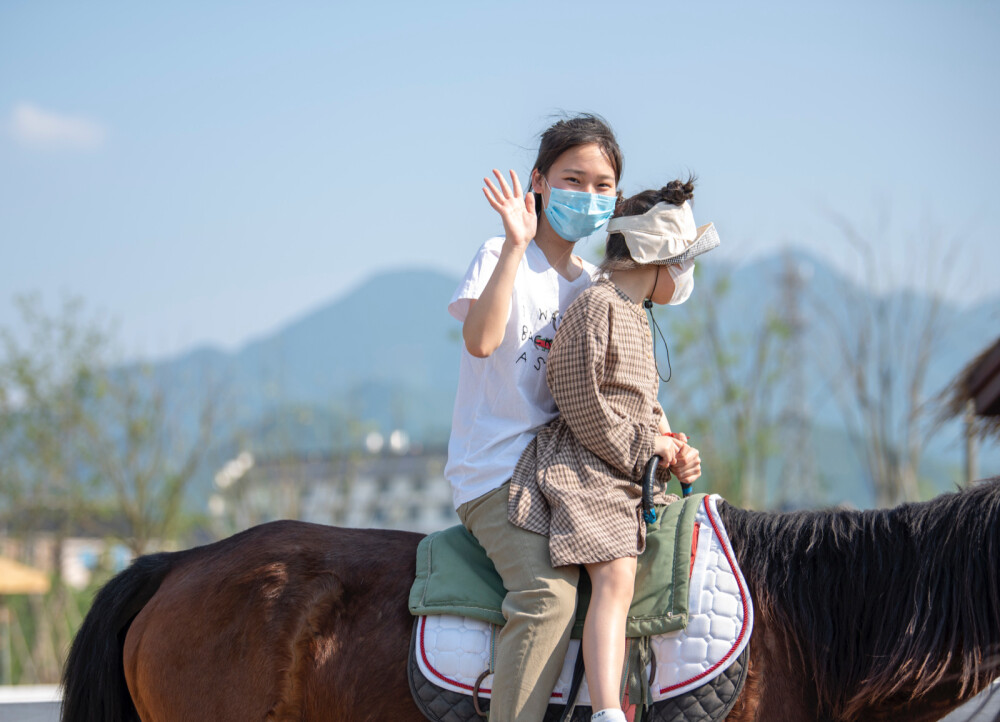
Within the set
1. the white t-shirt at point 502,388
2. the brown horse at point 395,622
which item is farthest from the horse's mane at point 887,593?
the white t-shirt at point 502,388

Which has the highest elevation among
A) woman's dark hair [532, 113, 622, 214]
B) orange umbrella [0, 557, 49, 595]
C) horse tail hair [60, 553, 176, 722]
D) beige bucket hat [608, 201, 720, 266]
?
woman's dark hair [532, 113, 622, 214]

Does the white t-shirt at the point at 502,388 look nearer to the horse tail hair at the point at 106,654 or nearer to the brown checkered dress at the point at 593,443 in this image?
the brown checkered dress at the point at 593,443

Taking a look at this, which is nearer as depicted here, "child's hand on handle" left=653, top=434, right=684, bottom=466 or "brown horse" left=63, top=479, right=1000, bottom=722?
"brown horse" left=63, top=479, right=1000, bottom=722

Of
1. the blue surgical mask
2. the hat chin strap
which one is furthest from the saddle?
the blue surgical mask

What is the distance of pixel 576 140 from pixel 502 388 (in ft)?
2.66

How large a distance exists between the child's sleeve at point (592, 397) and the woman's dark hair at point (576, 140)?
1.75ft

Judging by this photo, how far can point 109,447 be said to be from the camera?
659 inches

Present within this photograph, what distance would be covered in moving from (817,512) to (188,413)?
16.6 metres

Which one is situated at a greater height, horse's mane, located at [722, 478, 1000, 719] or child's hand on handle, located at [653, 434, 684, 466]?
child's hand on handle, located at [653, 434, 684, 466]

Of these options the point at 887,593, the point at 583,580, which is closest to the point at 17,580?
the point at 583,580

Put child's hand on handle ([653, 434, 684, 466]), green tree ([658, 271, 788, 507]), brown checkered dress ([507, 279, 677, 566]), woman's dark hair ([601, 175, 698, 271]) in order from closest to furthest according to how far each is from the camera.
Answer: brown checkered dress ([507, 279, 677, 566]) < child's hand on handle ([653, 434, 684, 466]) < woman's dark hair ([601, 175, 698, 271]) < green tree ([658, 271, 788, 507])

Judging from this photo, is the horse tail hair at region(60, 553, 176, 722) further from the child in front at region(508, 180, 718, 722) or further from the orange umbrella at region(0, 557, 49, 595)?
the orange umbrella at region(0, 557, 49, 595)

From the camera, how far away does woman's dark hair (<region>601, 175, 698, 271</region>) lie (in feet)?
8.36

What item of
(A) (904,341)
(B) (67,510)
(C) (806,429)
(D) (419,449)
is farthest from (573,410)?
(D) (419,449)
